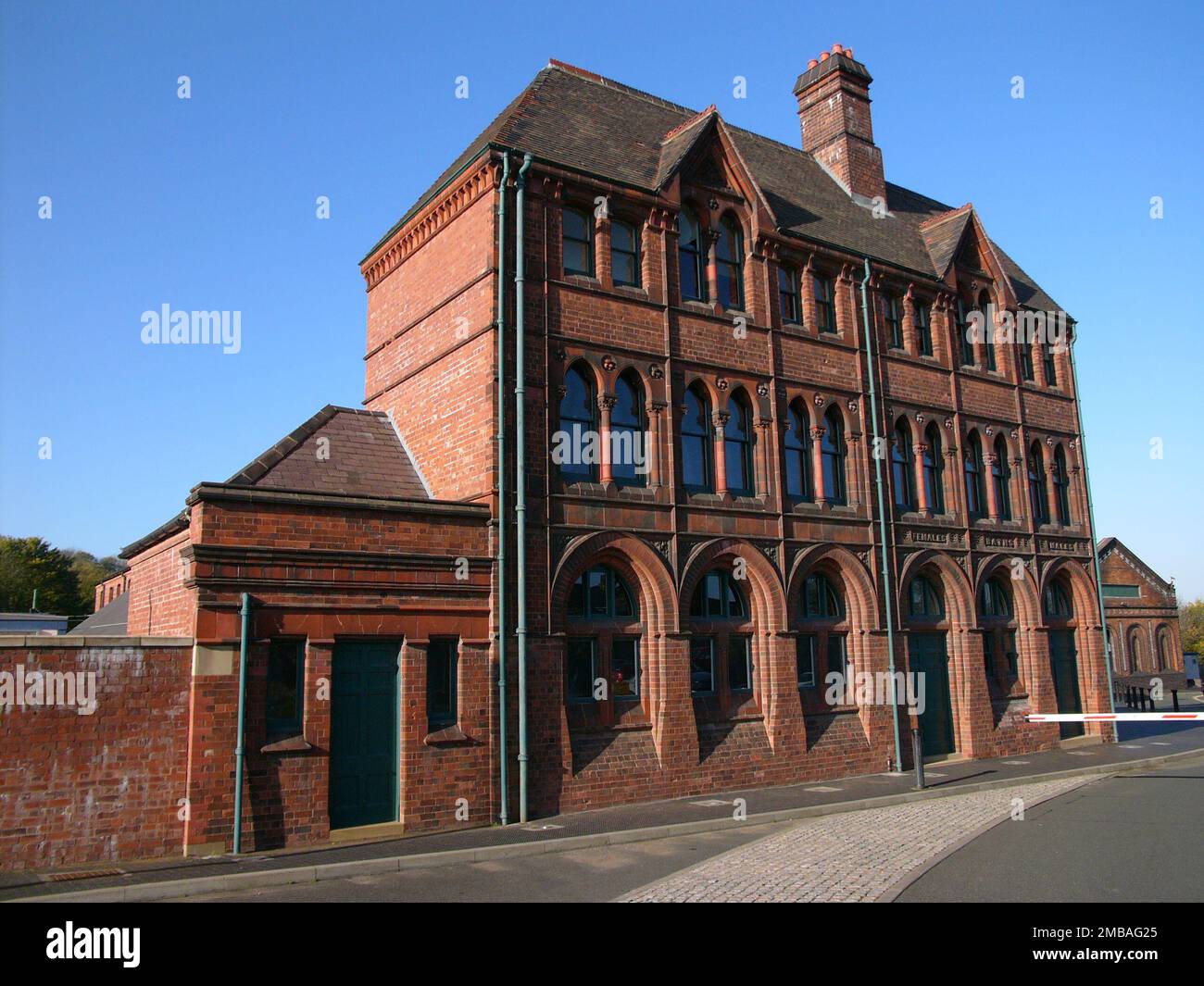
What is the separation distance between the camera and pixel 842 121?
27.0 metres

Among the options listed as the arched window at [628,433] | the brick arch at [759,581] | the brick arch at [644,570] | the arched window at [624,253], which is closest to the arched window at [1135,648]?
the brick arch at [759,581]

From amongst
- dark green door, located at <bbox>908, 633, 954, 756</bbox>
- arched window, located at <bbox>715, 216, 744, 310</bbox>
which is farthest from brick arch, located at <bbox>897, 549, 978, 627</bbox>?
arched window, located at <bbox>715, 216, 744, 310</bbox>

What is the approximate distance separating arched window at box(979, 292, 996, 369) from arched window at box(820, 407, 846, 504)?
733 cm

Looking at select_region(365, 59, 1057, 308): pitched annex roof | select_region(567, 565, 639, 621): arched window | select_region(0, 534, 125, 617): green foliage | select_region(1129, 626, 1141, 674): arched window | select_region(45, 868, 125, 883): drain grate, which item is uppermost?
select_region(365, 59, 1057, 308): pitched annex roof

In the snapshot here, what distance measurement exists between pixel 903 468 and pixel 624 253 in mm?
9226

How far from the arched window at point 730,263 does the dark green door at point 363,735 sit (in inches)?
411

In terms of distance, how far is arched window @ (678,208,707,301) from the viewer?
19.7 m

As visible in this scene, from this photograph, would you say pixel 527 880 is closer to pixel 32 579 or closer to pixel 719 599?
pixel 719 599

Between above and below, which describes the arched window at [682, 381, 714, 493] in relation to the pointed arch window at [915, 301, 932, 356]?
below

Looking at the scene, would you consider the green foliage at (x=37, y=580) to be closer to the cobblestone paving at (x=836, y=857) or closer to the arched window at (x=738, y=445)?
the arched window at (x=738, y=445)

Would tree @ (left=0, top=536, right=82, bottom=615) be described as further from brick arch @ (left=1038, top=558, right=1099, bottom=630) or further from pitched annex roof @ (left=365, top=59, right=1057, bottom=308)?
brick arch @ (left=1038, top=558, right=1099, bottom=630)

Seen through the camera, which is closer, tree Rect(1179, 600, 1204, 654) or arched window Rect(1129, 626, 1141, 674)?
arched window Rect(1129, 626, 1141, 674)
